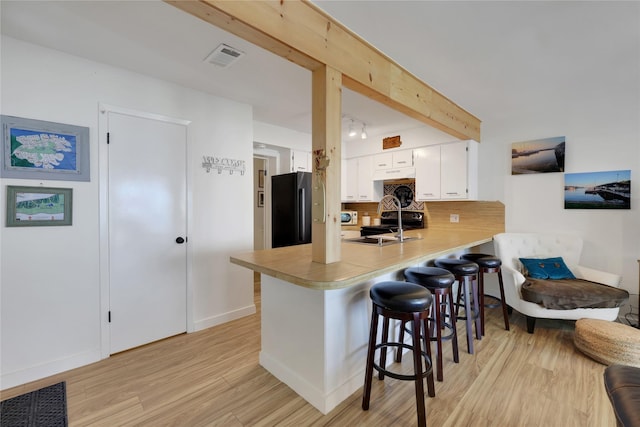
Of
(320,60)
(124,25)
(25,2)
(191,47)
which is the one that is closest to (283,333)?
(320,60)

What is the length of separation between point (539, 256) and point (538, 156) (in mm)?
1197

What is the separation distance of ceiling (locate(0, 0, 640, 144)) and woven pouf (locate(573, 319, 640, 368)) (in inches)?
85.7

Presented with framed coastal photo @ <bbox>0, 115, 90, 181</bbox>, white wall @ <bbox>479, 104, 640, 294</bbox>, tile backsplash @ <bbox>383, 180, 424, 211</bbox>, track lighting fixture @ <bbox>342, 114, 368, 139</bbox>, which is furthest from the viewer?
tile backsplash @ <bbox>383, 180, 424, 211</bbox>

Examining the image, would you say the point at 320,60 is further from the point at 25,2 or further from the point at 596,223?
the point at 596,223

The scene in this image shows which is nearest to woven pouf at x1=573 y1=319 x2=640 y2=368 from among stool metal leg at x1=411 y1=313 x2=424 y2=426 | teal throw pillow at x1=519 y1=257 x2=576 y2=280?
teal throw pillow at x1=519 y1=257 x2=576 y2=280

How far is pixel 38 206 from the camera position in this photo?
2.01 metres

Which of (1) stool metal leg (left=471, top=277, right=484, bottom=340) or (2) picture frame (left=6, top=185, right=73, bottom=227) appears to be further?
(1) stool metal leg (left=471, top=277, right=484, bottom=340)

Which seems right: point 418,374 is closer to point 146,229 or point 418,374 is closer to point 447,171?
point 146,229

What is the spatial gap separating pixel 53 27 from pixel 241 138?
1.62 m

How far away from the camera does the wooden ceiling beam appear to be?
1286 mm

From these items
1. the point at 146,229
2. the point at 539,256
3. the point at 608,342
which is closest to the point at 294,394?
the point at 146,229

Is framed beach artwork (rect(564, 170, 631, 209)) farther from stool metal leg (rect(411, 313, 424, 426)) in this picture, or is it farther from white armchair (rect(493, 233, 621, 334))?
stool metal leg (rect(411, 313, 424, 426))

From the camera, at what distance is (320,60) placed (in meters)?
1.64

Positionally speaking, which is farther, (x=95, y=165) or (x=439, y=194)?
(x=439, y=194)
